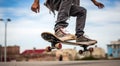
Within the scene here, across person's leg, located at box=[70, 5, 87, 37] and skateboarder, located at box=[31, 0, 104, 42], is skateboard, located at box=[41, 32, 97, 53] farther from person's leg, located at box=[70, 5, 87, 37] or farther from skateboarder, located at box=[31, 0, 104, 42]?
person's leg, located at box=[70, 5, 87, 37]

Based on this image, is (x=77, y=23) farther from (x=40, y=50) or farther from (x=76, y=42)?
(x=40, y=50)

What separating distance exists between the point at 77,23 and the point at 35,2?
1055 millimetres

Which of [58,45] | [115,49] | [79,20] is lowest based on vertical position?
[115,49]

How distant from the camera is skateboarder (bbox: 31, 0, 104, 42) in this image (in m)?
6.91

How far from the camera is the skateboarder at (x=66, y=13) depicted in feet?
22.7

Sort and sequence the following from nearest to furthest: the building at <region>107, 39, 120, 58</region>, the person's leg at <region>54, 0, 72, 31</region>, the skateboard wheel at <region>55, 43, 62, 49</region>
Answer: the skateboard wheel at <region>55, 43, 62, 49</region>, the person's leg at <region>54, 0, 72, 31</region>, the building at <region>107, 39, 120, 58</region>

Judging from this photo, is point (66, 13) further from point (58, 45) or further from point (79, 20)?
point (58, 45)

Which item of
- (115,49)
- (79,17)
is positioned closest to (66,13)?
(79,17)

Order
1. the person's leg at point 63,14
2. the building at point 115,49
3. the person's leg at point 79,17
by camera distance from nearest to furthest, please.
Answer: the person's leg at point 63,14 → the person's leg at point 79,17 → the building at point 115,49

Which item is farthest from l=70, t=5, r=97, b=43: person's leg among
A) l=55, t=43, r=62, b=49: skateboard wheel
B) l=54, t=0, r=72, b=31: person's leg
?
l=55, t=43, r=62, b=49: skateboard wheel

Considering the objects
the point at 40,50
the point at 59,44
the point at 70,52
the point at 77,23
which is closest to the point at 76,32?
the point at 77,23

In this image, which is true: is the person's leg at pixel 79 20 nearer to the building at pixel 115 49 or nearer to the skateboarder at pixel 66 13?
the skateboarder at pixel 66 13

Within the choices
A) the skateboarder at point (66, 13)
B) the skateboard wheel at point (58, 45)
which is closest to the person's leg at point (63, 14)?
the skateboarder at point (66, 13)

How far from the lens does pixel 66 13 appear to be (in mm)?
6926
